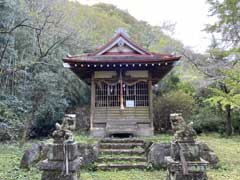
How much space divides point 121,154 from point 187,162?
3775mm

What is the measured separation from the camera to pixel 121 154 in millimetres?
8062

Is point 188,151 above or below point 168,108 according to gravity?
below

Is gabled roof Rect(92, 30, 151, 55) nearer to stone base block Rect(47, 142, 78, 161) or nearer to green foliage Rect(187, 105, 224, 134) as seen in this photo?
green foliage Rect(187, 105, 224, 134)

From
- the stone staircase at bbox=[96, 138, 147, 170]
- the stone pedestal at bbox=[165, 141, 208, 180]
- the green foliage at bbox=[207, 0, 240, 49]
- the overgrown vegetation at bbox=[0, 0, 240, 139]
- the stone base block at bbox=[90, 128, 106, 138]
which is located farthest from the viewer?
the stone base block at bbox=[90, 128, 106, 138]

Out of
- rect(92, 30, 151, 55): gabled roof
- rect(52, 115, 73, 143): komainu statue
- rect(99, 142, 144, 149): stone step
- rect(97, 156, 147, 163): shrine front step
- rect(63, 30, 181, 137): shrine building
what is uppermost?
rect(92, 30, 151, 55): gabled roof

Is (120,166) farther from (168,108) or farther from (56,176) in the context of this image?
(168,108)

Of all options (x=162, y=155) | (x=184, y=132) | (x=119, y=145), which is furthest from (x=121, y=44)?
(x=184, y=132)

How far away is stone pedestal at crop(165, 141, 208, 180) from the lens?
451 centimetres

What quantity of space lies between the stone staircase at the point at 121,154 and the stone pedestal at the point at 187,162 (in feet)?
8.70

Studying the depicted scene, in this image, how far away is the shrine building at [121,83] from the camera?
10406 millimetres

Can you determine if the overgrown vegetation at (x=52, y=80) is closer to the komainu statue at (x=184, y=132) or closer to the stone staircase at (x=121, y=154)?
the stone staircase at (x=121, y=154)

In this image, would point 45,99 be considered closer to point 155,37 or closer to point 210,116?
point 210,116

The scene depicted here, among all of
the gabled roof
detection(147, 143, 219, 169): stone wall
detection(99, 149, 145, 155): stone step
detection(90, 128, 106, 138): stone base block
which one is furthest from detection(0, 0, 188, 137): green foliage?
detection(147, 143, 219, 169): stone wall

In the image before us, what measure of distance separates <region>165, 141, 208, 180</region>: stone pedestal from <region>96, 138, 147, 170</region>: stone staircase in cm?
265
